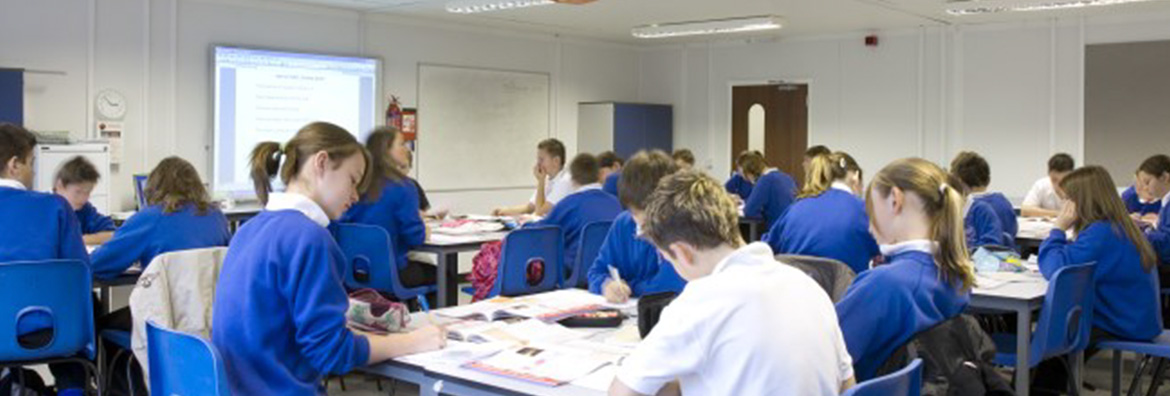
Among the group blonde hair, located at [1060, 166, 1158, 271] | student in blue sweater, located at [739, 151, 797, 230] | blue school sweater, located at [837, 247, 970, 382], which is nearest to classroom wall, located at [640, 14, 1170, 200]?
student in blue sweater, located at [739, 151, 797, 230]

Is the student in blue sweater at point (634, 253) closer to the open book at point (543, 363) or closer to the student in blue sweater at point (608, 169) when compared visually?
the open book at point (543, 363)

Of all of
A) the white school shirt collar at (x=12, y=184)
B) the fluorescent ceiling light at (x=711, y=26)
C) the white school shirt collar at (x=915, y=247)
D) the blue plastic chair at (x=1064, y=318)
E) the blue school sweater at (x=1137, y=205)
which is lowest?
the blue plastic chair at (x=1064, y=318)

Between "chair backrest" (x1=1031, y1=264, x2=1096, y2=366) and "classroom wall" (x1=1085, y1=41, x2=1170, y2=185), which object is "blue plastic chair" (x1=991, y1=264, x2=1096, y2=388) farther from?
"classroom wall" (x1=1085, y1=41, x2=1170, y2=185)

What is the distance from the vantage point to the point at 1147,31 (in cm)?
859

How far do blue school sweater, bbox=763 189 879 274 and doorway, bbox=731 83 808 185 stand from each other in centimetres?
657

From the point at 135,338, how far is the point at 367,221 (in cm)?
212

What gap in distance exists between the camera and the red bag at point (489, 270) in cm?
488

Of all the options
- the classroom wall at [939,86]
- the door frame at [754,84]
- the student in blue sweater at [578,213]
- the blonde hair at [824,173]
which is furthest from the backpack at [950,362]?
the door frame at [754,84]

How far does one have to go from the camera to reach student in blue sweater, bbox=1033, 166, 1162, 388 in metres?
3.94

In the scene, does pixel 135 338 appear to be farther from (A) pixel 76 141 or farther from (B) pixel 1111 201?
(A) pixel 76 141

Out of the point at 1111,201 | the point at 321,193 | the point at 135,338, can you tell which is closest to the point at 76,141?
the point at 135,338

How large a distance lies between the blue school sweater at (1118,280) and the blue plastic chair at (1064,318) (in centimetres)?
8

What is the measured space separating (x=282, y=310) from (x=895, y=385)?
1.30m

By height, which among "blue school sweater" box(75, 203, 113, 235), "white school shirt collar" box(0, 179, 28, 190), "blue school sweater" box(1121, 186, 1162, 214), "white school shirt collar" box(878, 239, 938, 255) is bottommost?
"blue school sweater" box(75, 203, 113, 235)
